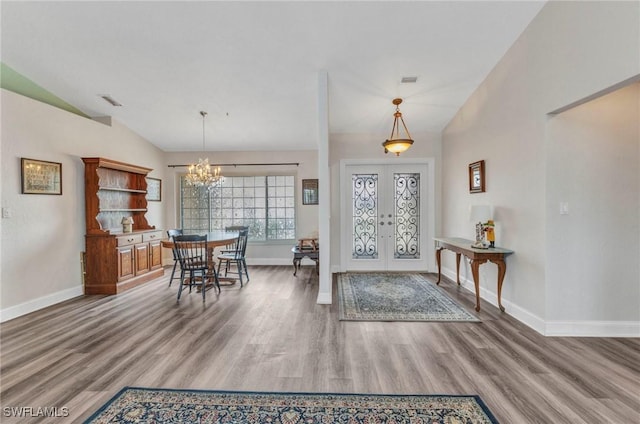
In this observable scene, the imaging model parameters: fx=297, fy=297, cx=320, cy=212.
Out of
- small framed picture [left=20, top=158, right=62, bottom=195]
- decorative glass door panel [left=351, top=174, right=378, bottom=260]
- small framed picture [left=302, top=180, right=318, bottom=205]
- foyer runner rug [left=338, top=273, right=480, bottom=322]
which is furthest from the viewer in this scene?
small framed picture [left=302, top=180, right=318, bottom=205]

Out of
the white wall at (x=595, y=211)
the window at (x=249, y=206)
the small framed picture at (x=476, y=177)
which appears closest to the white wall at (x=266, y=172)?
the window at (x=249, y=206)

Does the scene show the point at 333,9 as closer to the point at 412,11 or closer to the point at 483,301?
the point at 412,11

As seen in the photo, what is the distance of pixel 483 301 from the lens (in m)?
3.99

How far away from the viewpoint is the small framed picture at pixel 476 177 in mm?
4160

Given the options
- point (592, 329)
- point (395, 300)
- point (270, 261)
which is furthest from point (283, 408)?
point (270, 261)

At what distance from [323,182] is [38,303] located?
3946mm

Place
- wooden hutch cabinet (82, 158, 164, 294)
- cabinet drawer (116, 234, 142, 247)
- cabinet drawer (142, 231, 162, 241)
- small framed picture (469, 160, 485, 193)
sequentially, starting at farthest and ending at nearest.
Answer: cabinet drawer (142, 231, 162, 241), cabinet drawer (116, 234, 142, 247), wooden hutch cabinet (82, 158, 164, 294), small framed picture (469, 160, 485, 193)

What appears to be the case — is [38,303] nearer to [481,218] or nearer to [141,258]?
[141,258]

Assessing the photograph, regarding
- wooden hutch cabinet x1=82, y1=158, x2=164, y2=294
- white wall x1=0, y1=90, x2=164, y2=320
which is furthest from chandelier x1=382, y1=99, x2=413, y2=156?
white wall x1=0, y1=90, x2=164, y2=320

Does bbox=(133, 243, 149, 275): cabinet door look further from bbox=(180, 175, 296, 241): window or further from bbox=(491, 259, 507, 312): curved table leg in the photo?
bbox=(491, 259, 507, 312): curved table leg

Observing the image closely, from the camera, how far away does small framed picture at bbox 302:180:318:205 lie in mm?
6508

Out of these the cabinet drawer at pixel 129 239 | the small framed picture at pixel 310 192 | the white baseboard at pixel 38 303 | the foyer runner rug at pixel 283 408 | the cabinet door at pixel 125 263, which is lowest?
the foyer runner rug at pixel 283 408

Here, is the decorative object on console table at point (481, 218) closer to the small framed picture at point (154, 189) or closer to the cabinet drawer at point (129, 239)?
the cabinet drawer at point (129, 239)

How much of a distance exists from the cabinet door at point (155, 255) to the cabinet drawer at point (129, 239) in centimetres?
36
